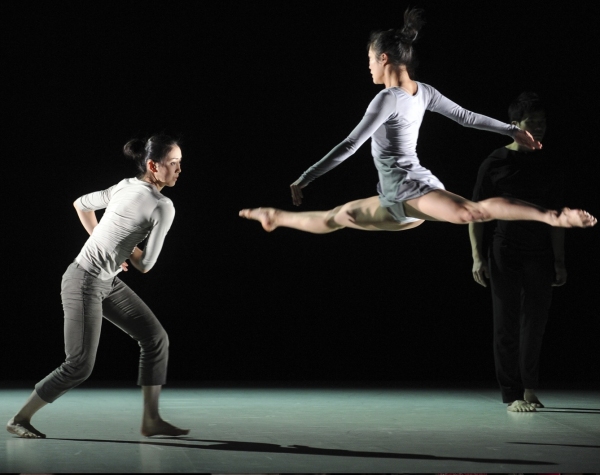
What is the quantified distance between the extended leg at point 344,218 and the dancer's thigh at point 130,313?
24.2 inches

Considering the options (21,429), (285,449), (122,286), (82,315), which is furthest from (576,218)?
(21,429)

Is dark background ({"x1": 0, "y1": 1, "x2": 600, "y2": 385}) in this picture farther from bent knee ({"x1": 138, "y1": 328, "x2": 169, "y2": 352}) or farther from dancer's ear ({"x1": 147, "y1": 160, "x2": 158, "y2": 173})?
bent knee ({"x1": 138, "y1": 328, "x2": 169, "y2": 352})

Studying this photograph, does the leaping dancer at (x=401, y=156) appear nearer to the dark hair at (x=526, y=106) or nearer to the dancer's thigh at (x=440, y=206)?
the dancer's thigh at (x=440, y=206)

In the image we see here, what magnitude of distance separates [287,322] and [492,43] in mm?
2489

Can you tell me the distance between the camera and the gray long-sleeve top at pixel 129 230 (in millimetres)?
Answer: 3504

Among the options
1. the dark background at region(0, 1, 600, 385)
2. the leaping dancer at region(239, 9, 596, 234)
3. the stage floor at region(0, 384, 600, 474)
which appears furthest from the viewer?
the dark background at region(0, 1, 600, 385)

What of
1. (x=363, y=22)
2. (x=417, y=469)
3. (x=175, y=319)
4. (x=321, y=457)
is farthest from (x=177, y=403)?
(x=363, y=22)

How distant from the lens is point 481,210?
3.39m

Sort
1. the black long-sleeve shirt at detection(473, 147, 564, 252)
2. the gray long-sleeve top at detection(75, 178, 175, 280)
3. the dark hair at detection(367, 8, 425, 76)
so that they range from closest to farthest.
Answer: the gray long-sleeve top at detection(75, 178, 175, 280) → the dark hair at detection(367, 8, 425, 76) → the black long-sleeve shirt at detection(473, 147, 564, 252)

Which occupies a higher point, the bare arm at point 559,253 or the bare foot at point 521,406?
the bare arm at point 559,253

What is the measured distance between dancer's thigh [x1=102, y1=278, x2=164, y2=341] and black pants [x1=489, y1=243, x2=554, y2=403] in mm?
1927

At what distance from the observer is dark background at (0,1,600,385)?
6.31 meters

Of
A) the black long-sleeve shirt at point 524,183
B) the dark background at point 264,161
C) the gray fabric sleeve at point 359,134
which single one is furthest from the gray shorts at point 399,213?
the dark background at point 264,161

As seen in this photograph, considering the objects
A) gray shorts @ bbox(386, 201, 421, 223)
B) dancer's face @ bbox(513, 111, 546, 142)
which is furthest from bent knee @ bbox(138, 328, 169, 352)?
dancer's face @ bbox(513, 111, 546, 142)
